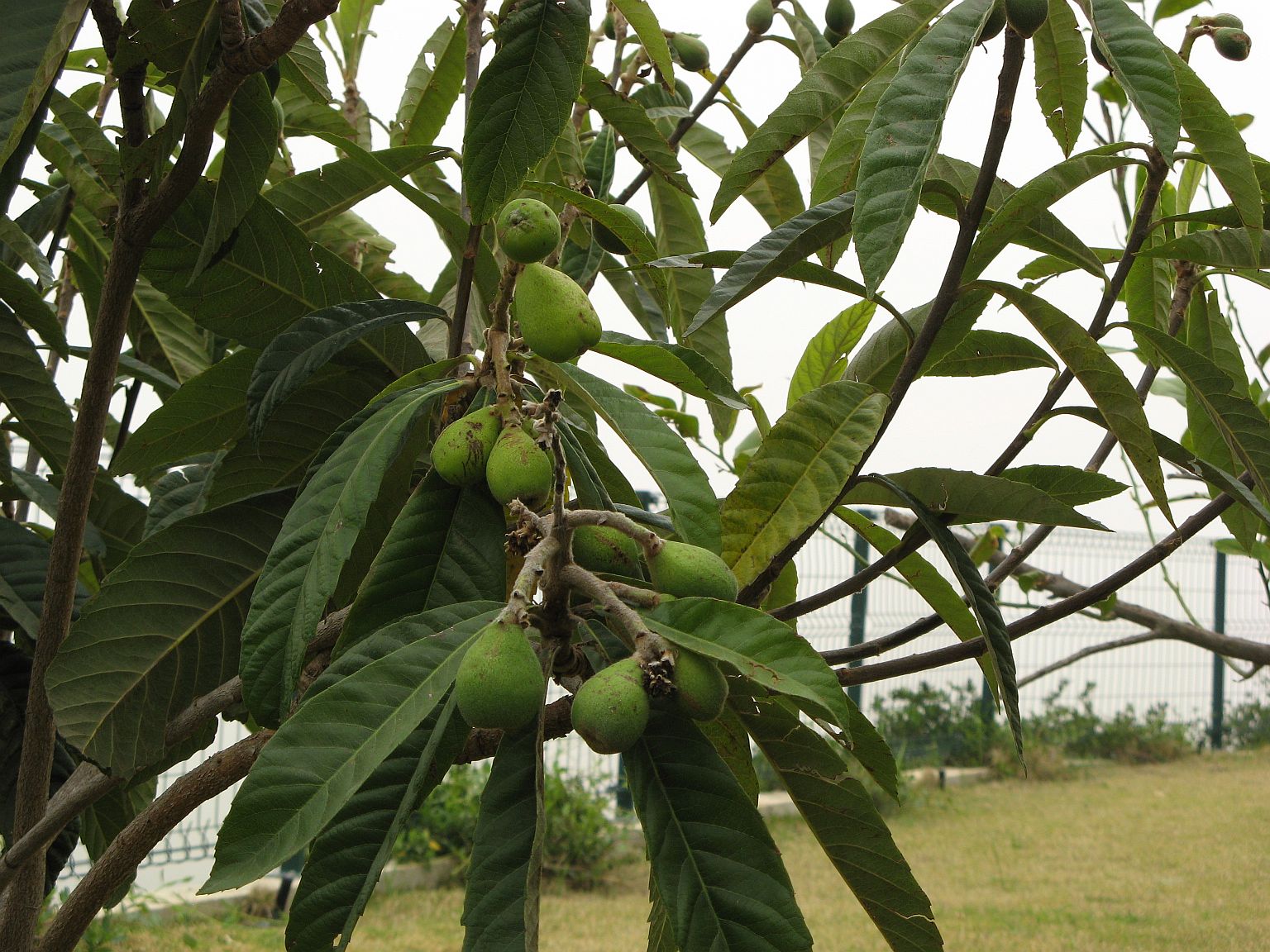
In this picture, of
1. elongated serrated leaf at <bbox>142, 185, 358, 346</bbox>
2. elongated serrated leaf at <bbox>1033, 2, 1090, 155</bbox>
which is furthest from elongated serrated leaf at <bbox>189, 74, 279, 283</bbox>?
elongated serrated leaf at <bbox>1033, 2, 1090, 155</bbox>

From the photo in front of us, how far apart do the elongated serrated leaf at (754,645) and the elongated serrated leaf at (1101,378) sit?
0.35m

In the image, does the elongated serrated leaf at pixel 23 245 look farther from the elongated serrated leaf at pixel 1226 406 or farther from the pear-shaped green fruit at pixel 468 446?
the elongated serrated leaf at pixel 1226 406

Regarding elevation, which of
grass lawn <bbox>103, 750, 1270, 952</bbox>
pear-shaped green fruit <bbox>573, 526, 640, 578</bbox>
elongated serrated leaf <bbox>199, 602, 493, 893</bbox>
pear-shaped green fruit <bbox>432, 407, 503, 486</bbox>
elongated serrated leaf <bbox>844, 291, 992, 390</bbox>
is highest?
elongated serrated leaf <bbox>844, 291, 992, 390</bbox>

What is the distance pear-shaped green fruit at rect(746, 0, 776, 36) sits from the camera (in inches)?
53.9

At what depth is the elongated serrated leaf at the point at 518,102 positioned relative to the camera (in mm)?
661

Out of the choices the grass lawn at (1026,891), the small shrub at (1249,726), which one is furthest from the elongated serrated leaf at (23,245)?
the small shrub at (1249,726)

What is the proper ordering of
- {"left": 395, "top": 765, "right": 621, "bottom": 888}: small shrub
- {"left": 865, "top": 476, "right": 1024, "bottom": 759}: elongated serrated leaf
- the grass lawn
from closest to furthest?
1. {"left": 865, "top": 476, "right": 1024, "bottom": 759}: elongated serrated leaf
2. the grass lawn
3. {"left": 395, "top": 765, "right": 621, "bottom": 888}: small shrub

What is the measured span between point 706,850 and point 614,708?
11 cm

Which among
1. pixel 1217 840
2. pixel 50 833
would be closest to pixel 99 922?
pixel 50 833

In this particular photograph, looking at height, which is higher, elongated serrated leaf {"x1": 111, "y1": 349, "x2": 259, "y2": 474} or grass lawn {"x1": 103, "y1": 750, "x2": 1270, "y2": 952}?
elongated serrated leaf {"x1": 111, "y1": 349, "x2": 259, "y2": 474}

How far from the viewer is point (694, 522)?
0.67 meters

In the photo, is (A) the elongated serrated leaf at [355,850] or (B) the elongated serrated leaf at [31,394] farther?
(B) the elongated serrated leaf at [31,394]

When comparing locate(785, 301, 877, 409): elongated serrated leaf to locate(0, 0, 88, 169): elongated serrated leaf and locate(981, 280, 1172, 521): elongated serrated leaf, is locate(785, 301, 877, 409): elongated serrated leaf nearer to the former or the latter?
locate(981, 280, 1172, 521): elongated serrated leaf

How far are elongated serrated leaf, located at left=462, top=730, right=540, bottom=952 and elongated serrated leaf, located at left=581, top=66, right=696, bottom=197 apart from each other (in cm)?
61
